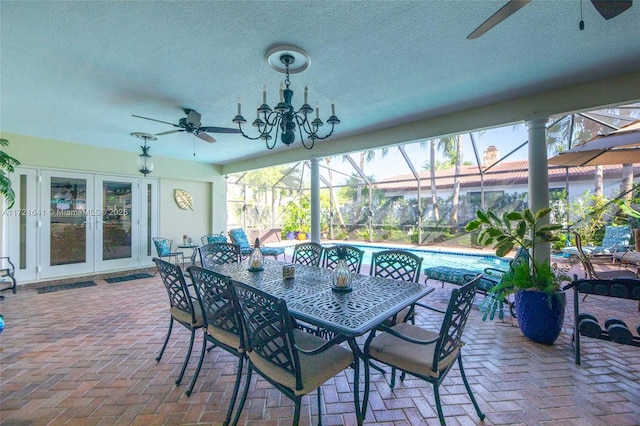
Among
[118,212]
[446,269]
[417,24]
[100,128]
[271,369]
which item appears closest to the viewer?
[271,369]

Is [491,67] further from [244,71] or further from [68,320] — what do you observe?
[68,320]

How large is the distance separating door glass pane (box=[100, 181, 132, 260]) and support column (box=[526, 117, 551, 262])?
7.35 metres

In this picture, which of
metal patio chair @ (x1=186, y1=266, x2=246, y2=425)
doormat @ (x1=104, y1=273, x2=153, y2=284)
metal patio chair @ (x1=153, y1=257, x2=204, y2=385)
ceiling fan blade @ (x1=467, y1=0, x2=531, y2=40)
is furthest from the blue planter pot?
doormat @ (x1=104, y1=273, x2=153, y2=284)

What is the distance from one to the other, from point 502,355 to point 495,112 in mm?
2799

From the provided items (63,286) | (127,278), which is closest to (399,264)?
(127,278)

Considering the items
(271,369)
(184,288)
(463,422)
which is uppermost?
(184,288)

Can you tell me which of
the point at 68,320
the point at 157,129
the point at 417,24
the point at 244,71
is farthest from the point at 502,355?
the point at 157,129

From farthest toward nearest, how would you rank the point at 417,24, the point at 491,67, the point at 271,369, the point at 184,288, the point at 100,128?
the point at 100,128, the point at 491,67, the point at 184,288, the point at 417,24, the point at 271,369

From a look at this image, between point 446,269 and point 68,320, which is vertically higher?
→ point 446,269

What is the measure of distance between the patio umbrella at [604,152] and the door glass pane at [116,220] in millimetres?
7960

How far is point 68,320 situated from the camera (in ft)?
11.1

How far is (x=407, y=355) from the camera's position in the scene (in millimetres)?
1714

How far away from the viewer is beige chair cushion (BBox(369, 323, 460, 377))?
163 cm

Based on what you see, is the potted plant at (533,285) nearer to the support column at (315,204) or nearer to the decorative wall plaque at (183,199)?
the support column at (315,204)
